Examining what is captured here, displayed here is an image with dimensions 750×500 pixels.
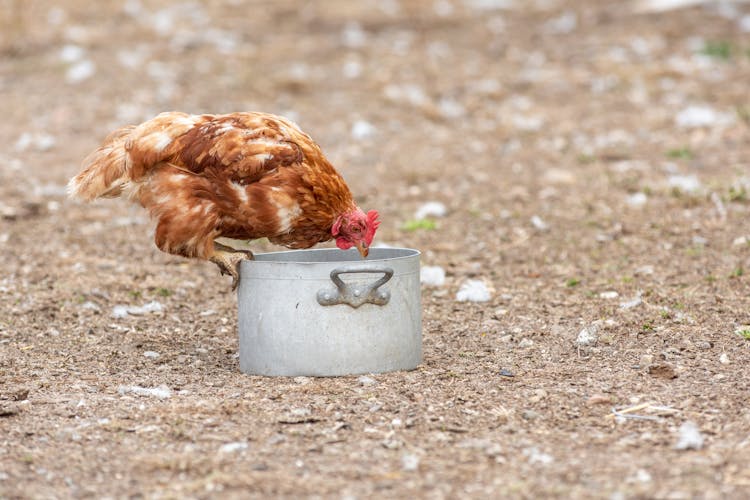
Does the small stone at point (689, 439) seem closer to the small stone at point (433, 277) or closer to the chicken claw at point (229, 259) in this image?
the chicken claw at point (229, 259)

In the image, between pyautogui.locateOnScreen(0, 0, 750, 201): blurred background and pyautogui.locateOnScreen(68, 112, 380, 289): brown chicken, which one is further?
pyautogui.locateOnScreen(0, 0, 750, 201): blurred background

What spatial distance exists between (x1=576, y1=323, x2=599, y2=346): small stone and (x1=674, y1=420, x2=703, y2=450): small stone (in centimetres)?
118

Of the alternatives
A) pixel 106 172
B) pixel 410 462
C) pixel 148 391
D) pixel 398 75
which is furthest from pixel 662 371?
pixel 398 75

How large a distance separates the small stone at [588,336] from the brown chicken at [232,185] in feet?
3.35

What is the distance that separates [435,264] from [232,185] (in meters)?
1.97

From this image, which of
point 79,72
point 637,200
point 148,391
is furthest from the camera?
point 79,72

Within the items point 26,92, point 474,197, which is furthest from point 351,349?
point 26,92

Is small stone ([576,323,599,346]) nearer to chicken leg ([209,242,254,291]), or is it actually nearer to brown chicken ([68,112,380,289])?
brown chicken ([68,112,380,289])

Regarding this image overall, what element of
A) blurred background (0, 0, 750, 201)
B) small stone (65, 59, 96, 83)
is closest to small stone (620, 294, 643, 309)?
blurred background (0, 0, 750, 201)

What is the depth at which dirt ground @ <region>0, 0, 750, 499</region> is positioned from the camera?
3203mm

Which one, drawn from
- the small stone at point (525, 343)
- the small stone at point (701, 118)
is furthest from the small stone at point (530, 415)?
the small stone at point (701, 118)

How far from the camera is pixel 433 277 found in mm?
5602

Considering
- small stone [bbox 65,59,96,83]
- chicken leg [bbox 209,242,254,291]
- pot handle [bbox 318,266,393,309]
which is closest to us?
pot handle [bbox 318,266,393,309]

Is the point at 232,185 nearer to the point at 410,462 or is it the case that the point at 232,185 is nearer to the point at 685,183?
the point at 410,462
